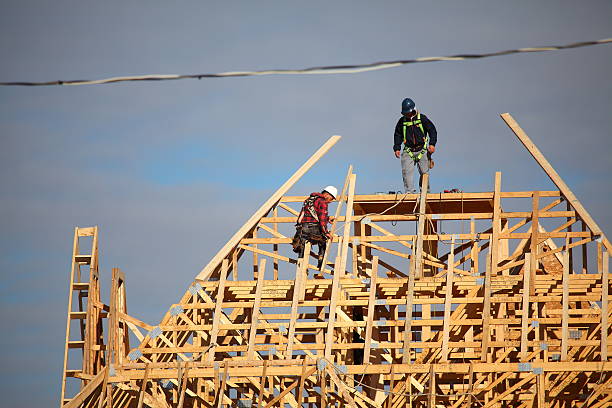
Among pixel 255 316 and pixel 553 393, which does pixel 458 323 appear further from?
pixel 255 316

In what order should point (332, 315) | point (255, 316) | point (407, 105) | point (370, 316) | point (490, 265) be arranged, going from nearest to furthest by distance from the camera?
1. point (370, 316)
2. point (332, 315)
3. point (490, 265)
4. point (255, 316)
5. point (407, 105)

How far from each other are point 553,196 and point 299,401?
26.0 ft

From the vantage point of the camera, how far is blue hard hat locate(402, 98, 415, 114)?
83.8ft

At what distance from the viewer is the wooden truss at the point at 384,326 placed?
69.0 ft

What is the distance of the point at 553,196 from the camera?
25.2 meters

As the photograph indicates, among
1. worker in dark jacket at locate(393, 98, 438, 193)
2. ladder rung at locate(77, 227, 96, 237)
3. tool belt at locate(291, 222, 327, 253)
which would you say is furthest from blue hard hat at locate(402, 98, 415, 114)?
ladder rung at locate(77, 227, 96, 237)

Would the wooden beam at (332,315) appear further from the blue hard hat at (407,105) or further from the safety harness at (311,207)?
the blue hard hat at (407,105)

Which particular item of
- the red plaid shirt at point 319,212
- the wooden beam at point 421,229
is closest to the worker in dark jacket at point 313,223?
the red plaid shirt at point 319,212

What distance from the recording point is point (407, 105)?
1007 inches

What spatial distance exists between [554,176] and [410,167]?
9.86 feet

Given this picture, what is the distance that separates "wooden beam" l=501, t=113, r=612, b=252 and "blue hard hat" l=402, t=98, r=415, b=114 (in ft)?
7.99

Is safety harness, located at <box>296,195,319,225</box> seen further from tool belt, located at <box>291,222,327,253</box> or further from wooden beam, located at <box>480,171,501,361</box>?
wooden beam, located at <box>480,171,501,361</box>

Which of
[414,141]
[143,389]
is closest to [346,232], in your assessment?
[414,141]

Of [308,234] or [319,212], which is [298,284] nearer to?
[308,234]
